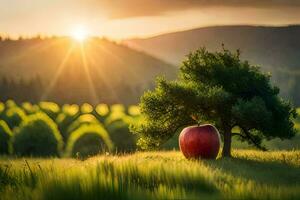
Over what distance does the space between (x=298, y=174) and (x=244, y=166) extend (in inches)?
80.2

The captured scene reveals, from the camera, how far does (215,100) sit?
24.4m

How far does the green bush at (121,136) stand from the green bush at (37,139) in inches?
137

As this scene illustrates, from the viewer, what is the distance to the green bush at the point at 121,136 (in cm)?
4056

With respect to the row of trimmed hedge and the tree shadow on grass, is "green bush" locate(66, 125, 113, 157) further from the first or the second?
the tree shadow on grass

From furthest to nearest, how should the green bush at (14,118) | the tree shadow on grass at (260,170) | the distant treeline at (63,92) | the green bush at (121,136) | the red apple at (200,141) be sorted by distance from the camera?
the distant treeline at (63,92), the green bush at (14,118), the green bush at (121,136), the red apple at (200,141), the tree shadow on grass at (260,170)

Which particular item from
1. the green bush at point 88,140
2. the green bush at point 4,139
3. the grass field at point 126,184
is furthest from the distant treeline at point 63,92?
the grass field at point 126,184

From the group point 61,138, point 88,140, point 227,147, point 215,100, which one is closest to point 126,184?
point 215,100

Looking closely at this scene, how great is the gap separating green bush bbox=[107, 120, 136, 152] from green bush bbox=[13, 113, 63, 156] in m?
3.48

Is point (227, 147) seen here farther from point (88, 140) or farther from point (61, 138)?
point (61, 138)

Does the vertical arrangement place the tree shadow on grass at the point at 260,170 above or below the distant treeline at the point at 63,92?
below

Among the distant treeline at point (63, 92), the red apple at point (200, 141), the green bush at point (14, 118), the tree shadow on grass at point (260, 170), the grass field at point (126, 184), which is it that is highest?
the distant treeline at point (63, 92)

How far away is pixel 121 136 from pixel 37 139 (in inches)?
→ 208

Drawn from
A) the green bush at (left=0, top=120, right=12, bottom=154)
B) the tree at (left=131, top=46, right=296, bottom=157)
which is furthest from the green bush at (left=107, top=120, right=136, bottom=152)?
the tree at (left=131, top=46, right=296, bottom=157)

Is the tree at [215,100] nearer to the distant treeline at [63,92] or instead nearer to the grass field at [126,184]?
the grass field at [126,184]
